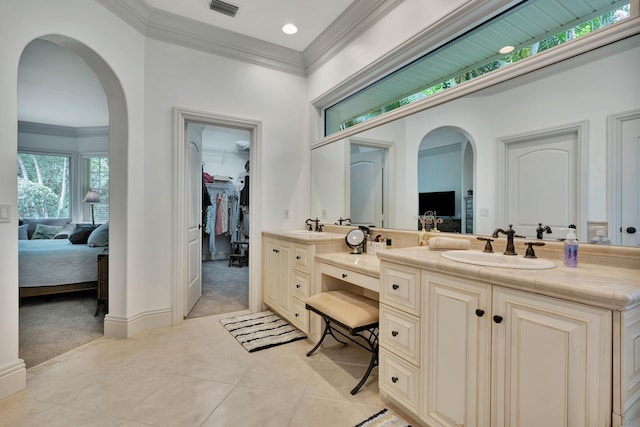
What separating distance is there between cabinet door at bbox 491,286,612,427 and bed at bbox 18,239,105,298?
4.16 meters

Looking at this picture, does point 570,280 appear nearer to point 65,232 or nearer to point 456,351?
point 456,351

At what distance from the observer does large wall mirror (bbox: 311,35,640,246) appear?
136 cm

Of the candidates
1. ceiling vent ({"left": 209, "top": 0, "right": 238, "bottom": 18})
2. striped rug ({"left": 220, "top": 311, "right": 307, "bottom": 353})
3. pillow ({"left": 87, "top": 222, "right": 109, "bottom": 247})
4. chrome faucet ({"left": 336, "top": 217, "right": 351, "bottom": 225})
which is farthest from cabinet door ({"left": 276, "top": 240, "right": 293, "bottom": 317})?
pillow ({"left": 87, "top": 222, "right": 109, "bottom": 247})

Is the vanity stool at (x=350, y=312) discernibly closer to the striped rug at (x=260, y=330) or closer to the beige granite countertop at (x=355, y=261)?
the beige granite countertop at (x=355, y=261)

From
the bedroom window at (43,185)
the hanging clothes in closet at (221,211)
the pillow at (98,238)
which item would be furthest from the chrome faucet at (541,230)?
the bedroom window at (43,185)

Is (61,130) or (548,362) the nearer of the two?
(548,362)

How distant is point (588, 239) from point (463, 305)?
75 cm

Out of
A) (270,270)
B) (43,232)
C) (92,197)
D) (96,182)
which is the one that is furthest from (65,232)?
(270,270)

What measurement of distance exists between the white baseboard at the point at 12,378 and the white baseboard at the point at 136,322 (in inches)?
29.0

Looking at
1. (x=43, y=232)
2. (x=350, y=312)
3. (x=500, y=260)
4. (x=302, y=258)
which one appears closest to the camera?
(x=500, y=260)

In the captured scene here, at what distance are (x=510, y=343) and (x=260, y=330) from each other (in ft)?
7.24

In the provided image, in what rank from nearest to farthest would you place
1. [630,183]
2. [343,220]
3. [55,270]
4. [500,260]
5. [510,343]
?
[510,343]
[630,183]
[500,260]
[343,220]
[55,270]

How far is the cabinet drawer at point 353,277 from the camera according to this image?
198 cm

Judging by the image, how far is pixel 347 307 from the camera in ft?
6.81
